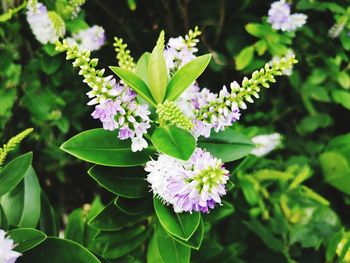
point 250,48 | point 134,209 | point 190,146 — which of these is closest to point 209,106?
point 190,146

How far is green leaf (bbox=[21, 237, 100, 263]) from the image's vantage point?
41.8 inches

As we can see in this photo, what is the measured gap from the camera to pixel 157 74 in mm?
1024

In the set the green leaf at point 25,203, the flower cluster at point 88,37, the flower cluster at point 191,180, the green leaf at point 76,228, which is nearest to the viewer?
the flower cluster at point 191,180

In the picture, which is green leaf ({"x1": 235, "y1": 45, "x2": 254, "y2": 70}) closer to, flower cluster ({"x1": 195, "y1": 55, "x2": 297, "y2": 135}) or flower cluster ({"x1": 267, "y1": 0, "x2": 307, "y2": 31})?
flower cluster ({"x1": 267, "y1": 0, "x2": 307, "y2": 31})

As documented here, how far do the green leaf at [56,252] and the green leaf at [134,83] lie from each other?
0.37 m

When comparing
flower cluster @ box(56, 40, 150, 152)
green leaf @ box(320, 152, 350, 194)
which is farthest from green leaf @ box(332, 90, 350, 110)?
flower cluster @ box(56, 40, 150, 152)

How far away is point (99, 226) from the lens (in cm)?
119

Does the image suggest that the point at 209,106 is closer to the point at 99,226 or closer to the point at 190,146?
the point at 190,146

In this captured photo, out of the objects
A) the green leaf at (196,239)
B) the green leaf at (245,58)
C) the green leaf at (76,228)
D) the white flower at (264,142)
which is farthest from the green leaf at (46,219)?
the green leaf at (245,58)

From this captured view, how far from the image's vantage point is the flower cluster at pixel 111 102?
87cm

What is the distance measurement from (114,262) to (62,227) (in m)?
0.85

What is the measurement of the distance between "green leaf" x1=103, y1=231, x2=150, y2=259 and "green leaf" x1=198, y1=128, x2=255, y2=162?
0.39 metres

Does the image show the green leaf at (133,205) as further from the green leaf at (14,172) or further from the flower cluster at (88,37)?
the flower cluster at (88,37)

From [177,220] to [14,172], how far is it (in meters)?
0.41
